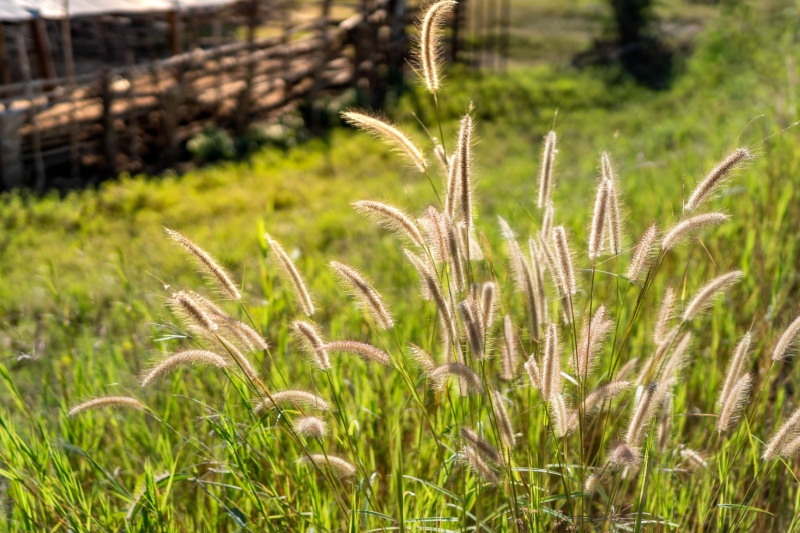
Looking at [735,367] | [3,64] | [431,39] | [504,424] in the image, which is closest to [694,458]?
[735,367]

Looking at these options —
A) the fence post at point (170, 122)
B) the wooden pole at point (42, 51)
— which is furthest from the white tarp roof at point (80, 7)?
the fence post at point (170, 122)

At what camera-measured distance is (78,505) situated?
219 cm

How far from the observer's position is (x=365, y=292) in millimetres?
1694

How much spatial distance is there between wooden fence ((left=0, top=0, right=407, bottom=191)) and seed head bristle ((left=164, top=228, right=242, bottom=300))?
8425 mm

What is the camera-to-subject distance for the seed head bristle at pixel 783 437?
1.65 meters

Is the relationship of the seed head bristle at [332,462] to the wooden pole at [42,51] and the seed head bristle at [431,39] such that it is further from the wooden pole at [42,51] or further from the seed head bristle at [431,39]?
the wooden pole at [42,51]

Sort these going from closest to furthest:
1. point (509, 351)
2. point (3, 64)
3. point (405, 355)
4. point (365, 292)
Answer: point (365, 292) → point (509, 351) → point (405, 355) → point (3, 64)

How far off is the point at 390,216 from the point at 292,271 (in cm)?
26

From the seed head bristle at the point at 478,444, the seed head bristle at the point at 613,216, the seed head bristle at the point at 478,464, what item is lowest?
the seed head bristle at the point at 478,464

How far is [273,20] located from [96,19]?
12.0ft

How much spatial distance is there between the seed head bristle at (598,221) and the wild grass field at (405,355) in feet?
0.11

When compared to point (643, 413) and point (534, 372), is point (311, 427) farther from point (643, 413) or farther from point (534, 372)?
point (643, 413)

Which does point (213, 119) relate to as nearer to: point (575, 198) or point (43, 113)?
point (43, 113)

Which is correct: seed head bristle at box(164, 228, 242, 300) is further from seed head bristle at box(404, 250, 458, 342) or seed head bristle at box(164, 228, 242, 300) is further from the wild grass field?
seed head bristle at box(404, 250, 458, 342)
